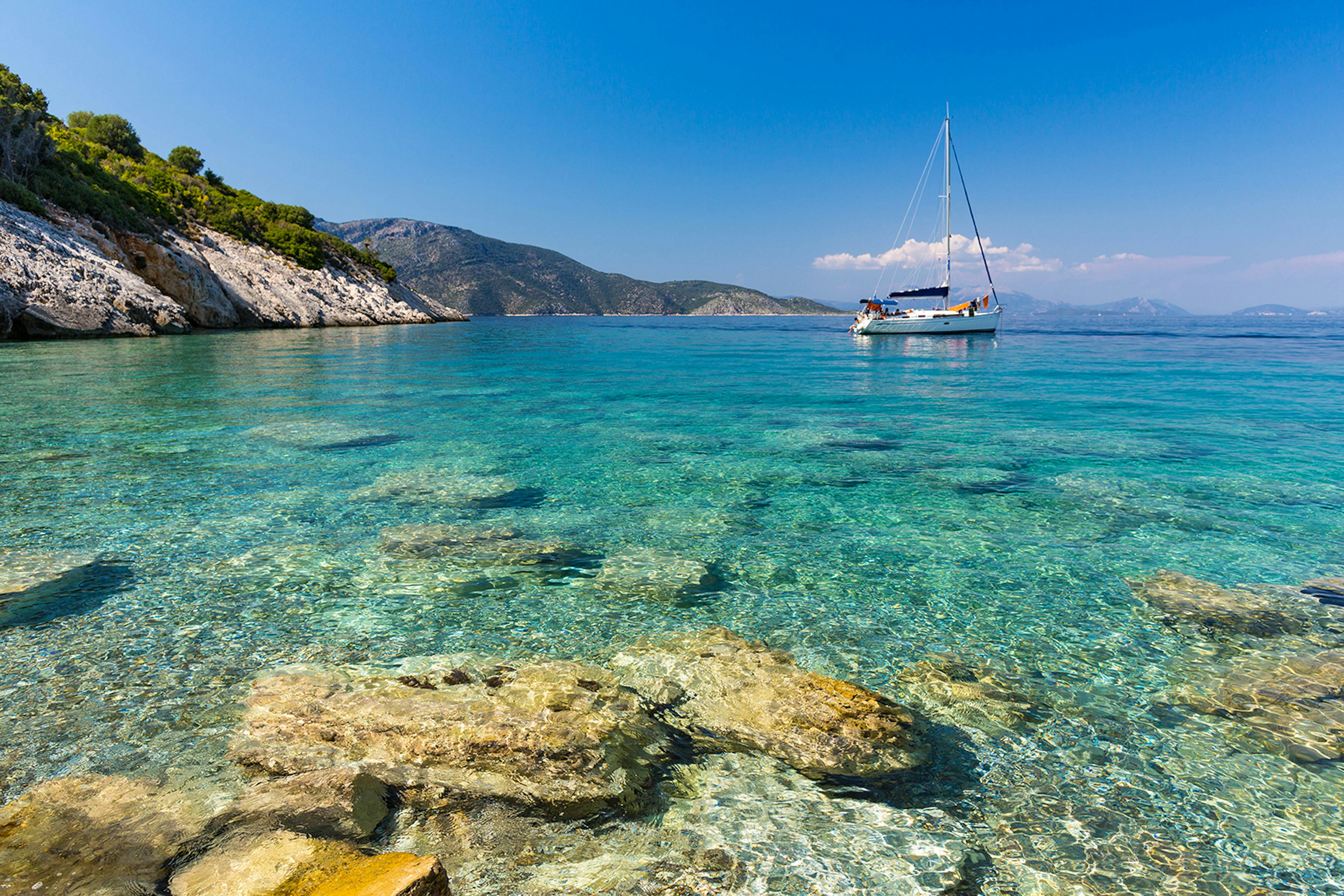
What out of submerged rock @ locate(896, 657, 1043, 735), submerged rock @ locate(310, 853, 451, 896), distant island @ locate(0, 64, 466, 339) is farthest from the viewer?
distant island @ locate(0, 64, 466, 339)

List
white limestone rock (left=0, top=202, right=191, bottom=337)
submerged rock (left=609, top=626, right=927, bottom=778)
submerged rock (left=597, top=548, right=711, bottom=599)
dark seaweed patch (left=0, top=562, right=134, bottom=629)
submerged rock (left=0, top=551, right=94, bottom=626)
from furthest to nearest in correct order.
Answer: white limestone rock (left=0, top=202, right=191, bottom=337) → submerged rock (left=597, top=548, right=711, bottom=599) → submerged rock (left=0, top=551, right=94, bottom=626) → dark seaweed patch (left=0, top=562, right=134, bottom=629) → submerged rock (left=609, top=626, right=927, bottom=778)

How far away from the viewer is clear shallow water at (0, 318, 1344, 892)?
3619mm

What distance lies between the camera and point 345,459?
36.6 feet

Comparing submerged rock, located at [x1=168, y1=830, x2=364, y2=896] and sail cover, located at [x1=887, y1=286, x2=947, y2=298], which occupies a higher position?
sail cover, located at [x1=887, y1=286, x2=947, y2=298]

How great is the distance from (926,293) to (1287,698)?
6011 centimetres

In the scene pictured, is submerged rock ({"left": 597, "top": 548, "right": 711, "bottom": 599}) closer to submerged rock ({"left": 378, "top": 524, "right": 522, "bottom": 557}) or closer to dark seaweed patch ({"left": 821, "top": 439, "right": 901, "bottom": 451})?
submerged rock ({"left": 378, "top": 524, "right": 522, "bottom": 557})

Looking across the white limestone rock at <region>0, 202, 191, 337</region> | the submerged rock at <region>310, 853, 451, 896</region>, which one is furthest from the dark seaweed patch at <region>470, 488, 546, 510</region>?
the white limestone rock at <region>0, 202, 191, 337</region>

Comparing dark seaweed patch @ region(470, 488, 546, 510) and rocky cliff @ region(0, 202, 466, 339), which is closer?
dark seaweed patch @ region(470, 488, 546, 510)

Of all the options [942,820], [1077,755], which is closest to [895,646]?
[1077,755]

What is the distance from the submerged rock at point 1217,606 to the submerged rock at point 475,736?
5165mm

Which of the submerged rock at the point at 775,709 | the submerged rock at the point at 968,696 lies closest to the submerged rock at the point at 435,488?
the submerged rock at the point at 775,709

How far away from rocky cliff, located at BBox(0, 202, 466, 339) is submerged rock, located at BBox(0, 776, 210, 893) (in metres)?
39.3

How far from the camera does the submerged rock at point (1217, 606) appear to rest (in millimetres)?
5504

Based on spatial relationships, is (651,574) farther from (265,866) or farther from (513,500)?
(265,866)
